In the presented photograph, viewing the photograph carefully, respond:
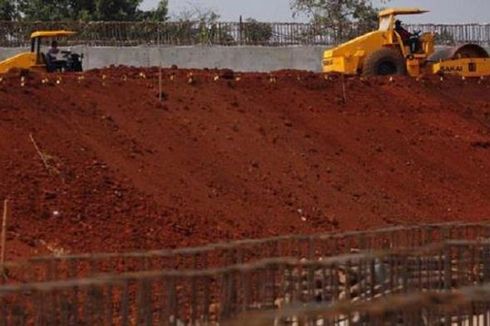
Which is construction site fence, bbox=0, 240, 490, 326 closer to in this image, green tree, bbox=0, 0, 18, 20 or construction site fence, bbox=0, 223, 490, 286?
construction site fence, bbox=0, 223, 490, 286

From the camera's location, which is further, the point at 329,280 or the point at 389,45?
the point at 389,45

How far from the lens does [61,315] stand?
840 centimetres

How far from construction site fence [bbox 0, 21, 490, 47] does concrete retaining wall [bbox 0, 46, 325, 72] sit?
5.62ft

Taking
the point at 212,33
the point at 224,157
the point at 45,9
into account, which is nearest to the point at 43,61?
the point at 224,157

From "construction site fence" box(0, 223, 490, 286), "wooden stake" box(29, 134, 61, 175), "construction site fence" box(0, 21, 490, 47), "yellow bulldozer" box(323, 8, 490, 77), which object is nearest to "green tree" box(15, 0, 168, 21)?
"construction site fence" box(0, 21, 490, 47)

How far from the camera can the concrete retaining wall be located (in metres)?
33.7

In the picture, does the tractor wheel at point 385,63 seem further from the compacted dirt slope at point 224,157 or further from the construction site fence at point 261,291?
the construction site fence at point 261,291

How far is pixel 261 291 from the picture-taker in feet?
31.8

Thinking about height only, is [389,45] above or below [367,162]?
above

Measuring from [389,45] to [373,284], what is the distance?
758 inches

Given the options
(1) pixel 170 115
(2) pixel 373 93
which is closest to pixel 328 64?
(2) pixel 373 93

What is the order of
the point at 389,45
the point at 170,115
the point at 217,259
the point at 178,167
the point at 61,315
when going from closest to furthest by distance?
the point at 61,315
the point at 217,259
the point at 178,167
the point at 170,115
the point at 389,45

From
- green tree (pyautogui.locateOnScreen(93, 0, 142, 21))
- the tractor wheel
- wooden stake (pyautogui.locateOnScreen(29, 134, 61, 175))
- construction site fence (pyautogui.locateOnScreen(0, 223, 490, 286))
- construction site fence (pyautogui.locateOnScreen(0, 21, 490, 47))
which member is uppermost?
green tree (pyautogui.locateOnScreen(93, 0, 142, 21))

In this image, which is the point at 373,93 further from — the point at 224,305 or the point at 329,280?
the point at 224,305
